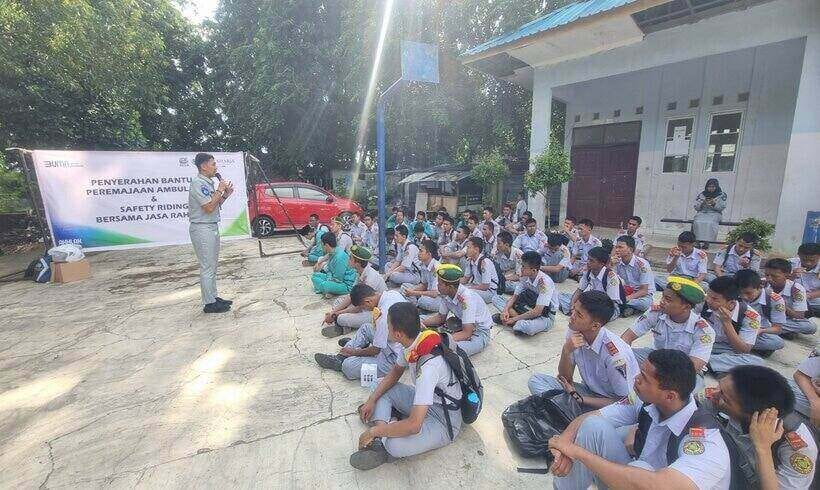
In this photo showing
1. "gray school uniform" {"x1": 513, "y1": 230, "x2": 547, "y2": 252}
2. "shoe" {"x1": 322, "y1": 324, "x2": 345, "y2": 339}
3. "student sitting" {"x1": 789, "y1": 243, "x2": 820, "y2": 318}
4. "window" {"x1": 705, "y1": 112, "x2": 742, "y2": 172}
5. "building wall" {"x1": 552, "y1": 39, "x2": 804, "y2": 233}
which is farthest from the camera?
"window" {"x1": 705, "y1": 112, "x2": 742, "y2": 172}

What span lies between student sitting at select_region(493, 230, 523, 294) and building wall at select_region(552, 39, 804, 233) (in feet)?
17.2

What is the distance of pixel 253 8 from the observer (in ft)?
47.2

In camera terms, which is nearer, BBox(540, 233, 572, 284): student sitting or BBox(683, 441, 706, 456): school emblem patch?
BBox(683, 441, 706, 456): school emblem patch

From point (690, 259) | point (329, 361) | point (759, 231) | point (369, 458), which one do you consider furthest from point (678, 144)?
point (369, 458)

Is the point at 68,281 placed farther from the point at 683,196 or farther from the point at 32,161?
the point at 683,196

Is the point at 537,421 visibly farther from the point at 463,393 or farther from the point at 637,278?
the point at 637,278

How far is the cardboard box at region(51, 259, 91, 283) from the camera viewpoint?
629 cm

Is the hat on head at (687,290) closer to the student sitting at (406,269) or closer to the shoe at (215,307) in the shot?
the student sitting at (406,269)

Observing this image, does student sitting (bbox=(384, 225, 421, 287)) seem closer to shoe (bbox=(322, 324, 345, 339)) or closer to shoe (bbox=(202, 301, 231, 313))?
shoe (bbox=(322, 324, 345, 339))

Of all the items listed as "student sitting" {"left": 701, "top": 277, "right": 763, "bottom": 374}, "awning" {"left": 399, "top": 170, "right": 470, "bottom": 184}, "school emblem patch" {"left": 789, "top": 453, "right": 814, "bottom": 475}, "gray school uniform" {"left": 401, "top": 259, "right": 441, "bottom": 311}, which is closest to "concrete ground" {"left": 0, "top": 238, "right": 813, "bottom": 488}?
"student sitting" {"left": 701, "top": 277, "right": 763, "bottom": 374}

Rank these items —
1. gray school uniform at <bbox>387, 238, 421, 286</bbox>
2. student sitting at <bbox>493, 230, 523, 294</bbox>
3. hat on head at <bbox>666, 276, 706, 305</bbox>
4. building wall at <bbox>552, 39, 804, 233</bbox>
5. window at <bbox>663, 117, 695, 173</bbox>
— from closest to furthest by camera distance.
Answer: hat on head at <bbox>666, 276, 706, 305</bbox>
student sitting at <bbox>493, 230, 523, 294</bbox>
gray school uniform at <bbox>387, 238, 421, 286</bbox>
building wall at <bbox>552, 39, 804, 233</bbox>
window at <bbox>663, 117, 695, 173</bbox>

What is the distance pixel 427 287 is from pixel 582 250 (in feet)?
9.29

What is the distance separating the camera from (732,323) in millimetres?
2975

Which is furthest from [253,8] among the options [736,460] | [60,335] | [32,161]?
[736,460]
